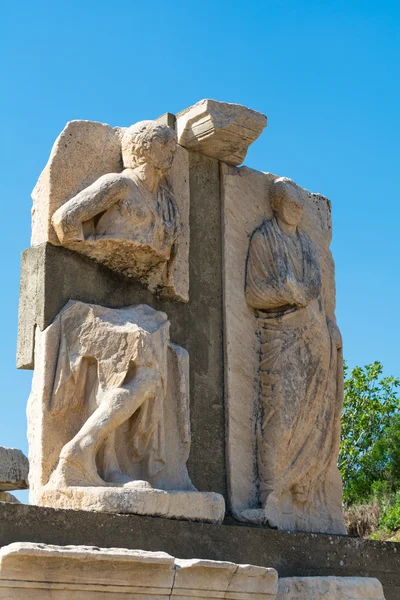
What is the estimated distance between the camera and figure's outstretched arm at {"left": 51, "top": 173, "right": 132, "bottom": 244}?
6.77 meters

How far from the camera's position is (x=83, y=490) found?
6242 mm

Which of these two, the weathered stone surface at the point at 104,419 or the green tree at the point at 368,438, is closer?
the weathered stone surface at the point at 104,419

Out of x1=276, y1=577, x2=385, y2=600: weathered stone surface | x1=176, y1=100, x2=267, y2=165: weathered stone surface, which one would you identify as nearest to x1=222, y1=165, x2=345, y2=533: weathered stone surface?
x1=176, y1=100, x2=267, y2=165: weathered stone surface

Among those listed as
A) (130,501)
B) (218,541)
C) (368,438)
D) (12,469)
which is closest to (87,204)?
(130,501)

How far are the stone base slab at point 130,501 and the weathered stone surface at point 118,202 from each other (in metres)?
1.53

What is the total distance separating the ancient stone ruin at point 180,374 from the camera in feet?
20.1

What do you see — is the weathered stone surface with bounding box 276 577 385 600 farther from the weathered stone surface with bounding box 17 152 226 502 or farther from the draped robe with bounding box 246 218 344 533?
the weathered stone surface with bounding box 17 152 226 502

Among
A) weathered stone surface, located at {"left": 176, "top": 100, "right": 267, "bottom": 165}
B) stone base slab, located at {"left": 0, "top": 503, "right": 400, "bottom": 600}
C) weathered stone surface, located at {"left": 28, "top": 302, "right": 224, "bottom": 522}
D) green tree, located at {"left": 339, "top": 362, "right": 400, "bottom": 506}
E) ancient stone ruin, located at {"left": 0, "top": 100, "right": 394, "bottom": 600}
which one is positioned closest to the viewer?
stone base slab, located at {"left": 0, "top": 503, "right": 400, "bottom": 600}

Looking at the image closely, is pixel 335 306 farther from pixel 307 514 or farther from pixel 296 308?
pixel 307 514

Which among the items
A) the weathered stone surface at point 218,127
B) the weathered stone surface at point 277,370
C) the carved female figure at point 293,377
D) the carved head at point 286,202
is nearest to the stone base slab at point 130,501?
the weathered stone surface at point 277,370

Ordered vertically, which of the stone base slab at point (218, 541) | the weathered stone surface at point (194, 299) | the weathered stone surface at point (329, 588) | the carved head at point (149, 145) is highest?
the carved head at point (149, 145)

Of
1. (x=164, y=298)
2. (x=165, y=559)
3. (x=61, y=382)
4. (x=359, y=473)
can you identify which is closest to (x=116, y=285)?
(x=164, y=298)

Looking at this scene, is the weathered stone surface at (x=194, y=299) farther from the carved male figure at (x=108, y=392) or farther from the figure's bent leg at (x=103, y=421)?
the figure's bent leg at (x=103, y=421)

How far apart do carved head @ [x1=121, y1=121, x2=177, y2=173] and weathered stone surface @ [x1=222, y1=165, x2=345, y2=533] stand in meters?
1.00
